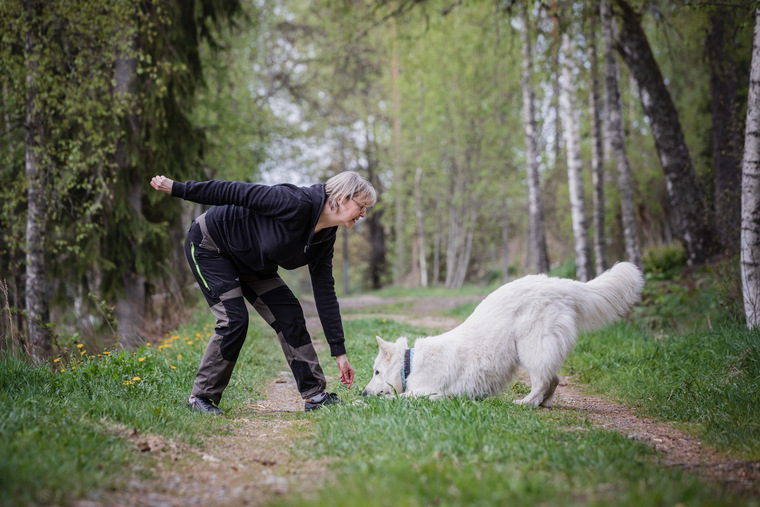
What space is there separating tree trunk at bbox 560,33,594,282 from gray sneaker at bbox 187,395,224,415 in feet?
24.1

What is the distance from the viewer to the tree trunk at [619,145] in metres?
9.05

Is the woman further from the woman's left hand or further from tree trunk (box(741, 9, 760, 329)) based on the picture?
tree trunk (box(741, 9, 760, 329))

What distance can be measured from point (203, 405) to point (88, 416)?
0.98 m

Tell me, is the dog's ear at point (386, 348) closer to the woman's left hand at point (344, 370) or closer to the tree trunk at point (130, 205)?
the woman's left hand at point (344, 370)

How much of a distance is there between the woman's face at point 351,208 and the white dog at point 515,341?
4.18 ft

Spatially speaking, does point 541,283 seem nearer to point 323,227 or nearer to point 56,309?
point 323,227

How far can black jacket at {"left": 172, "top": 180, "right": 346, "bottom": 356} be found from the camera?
13.2 ft

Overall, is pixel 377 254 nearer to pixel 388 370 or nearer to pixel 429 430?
pixel 388 370

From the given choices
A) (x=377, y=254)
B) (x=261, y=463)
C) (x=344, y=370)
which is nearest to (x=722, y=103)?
(x=344, y=370)

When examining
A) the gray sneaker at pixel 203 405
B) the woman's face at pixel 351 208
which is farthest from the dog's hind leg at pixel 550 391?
the gray sneaker at pixel 203 405

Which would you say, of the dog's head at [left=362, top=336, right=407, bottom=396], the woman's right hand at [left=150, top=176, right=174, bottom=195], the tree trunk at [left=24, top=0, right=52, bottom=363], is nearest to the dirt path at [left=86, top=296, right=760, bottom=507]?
the dog's head at [left=362, top=336, right=407, bottom=396]

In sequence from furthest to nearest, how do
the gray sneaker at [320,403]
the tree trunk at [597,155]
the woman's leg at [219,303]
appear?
the tree trunk at [597,155]
the gray sneaker at [320,403]
the woman's leg at [219,303]

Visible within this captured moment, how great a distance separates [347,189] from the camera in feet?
13.3

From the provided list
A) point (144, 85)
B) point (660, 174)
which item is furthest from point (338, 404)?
point (660, 174)
